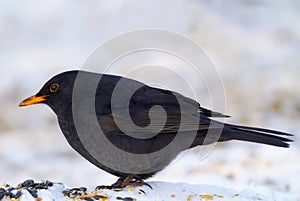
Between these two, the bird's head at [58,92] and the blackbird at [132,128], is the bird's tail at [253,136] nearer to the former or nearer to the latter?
the blackbird at [132,128]

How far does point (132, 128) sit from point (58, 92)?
27.7 inches

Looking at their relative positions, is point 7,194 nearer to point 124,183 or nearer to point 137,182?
point 124,183

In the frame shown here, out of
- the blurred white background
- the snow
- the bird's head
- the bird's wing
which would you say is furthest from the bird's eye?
the blurred white background

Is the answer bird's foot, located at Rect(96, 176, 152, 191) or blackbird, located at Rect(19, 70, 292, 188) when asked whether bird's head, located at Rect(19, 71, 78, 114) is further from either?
bird's foot, located at Rect(96, 176, 152, 191)

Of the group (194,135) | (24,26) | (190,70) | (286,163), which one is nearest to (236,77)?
(190,70)

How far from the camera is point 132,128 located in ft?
16.5

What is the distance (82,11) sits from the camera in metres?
13.7

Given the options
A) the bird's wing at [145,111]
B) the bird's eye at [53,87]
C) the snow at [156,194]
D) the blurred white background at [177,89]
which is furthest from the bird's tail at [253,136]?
the blurred white background at [177,89]

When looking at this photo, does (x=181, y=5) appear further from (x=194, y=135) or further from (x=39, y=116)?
(x=194, y=135)

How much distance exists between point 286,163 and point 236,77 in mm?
3276

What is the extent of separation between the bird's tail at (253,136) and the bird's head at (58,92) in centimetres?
125

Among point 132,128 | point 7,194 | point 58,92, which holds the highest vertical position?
point 58,92

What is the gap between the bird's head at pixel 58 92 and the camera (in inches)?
207

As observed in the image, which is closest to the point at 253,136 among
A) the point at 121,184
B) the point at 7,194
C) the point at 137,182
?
the point at 137,182
